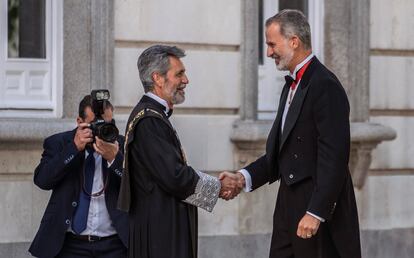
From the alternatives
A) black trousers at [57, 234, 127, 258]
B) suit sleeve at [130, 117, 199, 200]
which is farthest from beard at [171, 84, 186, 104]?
black trousers at [57, 234, 127, 258]

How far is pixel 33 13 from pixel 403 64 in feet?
11.5

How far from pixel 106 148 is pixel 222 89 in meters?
3.41

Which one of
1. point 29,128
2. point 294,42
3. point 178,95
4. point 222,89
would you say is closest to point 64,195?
point 178,95

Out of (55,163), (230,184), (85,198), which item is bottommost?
(85,198)

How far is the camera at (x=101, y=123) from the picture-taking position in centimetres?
787

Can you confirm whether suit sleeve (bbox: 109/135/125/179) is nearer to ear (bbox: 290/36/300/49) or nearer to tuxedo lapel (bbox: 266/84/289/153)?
tuxedo lapel (bbox: 266/84/289/153)

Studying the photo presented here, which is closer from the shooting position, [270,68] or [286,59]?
[286,59]

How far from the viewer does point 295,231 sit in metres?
7.20

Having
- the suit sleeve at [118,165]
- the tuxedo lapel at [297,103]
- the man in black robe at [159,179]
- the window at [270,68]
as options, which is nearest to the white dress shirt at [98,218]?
the suit sleeve at [118,165]

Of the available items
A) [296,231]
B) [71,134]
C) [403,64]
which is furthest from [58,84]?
[296,231]

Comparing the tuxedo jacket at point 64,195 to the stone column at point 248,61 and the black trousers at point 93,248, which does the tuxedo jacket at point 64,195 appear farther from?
the stone column at point 248,61

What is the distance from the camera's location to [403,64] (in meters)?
12.0

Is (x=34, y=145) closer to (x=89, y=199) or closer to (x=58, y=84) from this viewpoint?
(x=58, y=84)

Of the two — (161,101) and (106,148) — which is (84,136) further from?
(161,101)
